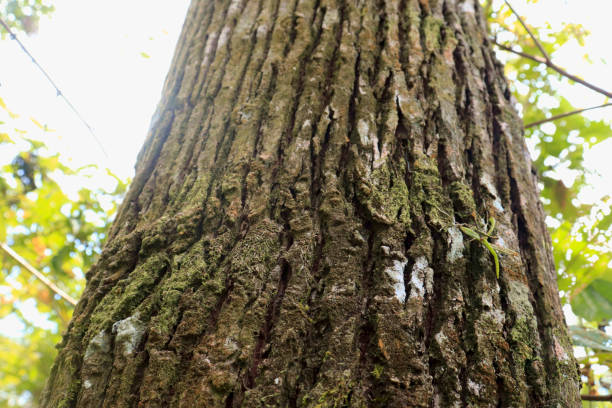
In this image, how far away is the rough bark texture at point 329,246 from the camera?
0.80 m

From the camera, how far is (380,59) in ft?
4.40

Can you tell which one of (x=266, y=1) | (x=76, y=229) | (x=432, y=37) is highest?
(x=266, y=1)

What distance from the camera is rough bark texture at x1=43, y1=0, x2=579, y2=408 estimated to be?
2.63 feet

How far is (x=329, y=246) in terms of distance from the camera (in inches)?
37.2

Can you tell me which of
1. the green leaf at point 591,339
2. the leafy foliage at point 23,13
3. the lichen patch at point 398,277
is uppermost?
the leafy foliage at point 23,13

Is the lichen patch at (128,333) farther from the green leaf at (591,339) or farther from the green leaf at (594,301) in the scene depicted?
the green leaf at (594,301)

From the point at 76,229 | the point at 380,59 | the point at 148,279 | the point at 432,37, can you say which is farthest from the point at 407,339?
the point at 76,229

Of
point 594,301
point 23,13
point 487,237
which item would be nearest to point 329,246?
point 487,237

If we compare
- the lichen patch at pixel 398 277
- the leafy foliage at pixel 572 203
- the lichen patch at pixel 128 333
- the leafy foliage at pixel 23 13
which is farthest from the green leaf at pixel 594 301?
the leafy foliage at pixel 23 13

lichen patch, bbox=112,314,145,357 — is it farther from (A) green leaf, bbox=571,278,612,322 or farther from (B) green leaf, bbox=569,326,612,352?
(A) green leaf, bbox=571,278,612,322

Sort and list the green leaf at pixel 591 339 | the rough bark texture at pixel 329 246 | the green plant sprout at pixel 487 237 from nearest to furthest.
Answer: the rough bark texture at pixel 329 246
the green plant sprout at pixel 487 237
the green leaf at pixel 591 339

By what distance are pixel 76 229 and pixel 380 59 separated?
93.3 inches

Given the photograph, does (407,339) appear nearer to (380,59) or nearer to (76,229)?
(380,59)

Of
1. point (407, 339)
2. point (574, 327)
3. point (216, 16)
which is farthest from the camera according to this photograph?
point (216, 16)
